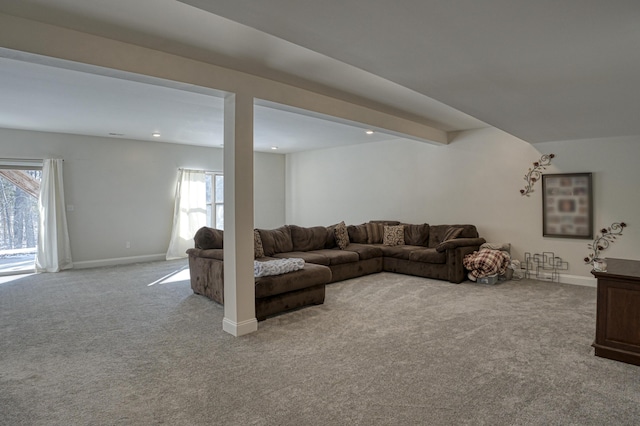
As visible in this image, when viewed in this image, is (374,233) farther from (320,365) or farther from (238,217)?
(320,365)

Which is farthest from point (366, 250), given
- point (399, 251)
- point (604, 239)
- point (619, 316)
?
point (619, 316)

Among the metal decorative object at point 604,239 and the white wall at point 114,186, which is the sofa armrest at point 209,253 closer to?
the white wall at point 114,186

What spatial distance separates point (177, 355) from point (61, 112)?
434 centimetres

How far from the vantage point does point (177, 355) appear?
122 inches

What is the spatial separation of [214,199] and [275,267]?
17.8 ft

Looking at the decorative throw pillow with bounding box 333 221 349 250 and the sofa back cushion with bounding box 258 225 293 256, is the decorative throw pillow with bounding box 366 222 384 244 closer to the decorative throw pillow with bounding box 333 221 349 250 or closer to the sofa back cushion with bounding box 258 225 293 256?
the decorative throw pillow with bounding box 333 221 349 250

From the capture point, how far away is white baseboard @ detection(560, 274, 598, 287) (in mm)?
5446

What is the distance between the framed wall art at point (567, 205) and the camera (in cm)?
549

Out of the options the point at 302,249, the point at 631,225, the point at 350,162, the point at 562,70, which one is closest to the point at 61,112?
the point at 302,249

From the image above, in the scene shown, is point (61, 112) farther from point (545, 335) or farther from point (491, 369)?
point (545, 335)

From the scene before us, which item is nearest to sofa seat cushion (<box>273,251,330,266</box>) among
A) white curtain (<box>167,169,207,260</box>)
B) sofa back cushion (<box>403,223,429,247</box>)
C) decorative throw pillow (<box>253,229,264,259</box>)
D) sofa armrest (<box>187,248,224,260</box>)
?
decorative throw pillow (<box>253,229,264,259</box>)

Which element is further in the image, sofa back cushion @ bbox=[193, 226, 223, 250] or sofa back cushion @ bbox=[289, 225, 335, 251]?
sofa back cushion @ bbox=[289, 225, 335, 251]

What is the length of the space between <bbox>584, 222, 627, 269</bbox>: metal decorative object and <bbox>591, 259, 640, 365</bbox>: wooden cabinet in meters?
2.74

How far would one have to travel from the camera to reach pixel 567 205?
5652 mm
